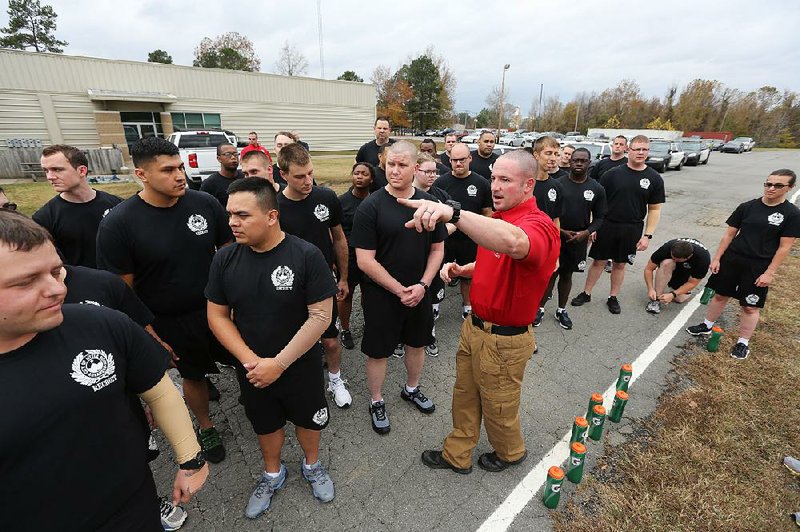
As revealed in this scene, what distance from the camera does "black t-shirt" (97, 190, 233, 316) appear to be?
2.64m

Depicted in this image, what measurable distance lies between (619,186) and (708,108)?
3148 inches

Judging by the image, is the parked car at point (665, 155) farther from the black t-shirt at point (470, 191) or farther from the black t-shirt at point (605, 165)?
the black t-shirt at point (470, 191)

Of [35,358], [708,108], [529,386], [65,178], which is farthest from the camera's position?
[708,108]

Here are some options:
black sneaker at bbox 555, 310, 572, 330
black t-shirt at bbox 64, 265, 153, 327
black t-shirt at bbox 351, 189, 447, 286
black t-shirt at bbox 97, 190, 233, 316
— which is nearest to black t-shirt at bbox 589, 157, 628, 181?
black sneaker at bbox 555, 310, 572, 330

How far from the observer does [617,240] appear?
5.46 meters

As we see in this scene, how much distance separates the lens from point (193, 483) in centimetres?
180

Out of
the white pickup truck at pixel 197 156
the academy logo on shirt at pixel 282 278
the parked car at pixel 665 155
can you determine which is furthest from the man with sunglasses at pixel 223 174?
the parked car at pixel 665 155

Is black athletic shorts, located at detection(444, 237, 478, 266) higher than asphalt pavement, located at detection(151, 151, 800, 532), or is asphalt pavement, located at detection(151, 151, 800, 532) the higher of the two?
black athletic shorts, located at detection(444, 237, 478, 266)

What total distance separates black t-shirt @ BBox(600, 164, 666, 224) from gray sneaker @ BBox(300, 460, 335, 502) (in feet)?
16.6

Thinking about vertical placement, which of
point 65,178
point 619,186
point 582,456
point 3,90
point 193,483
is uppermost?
point 3,90

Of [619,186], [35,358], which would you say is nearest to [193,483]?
[35,358]

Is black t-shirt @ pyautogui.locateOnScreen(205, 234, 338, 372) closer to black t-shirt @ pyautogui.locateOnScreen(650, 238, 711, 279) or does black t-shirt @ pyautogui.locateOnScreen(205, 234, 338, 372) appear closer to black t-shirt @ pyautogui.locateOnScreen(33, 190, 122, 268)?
black t-shirt @ pyautogui.locateOnScreen(33, 190, 122, 268)

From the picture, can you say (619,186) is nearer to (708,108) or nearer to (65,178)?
(65,178)

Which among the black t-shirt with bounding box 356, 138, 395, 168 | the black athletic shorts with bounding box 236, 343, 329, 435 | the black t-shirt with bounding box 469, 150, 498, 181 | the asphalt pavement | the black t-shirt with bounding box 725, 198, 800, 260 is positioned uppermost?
the black t-shirt with bounding box 356, 138, 395, 168
